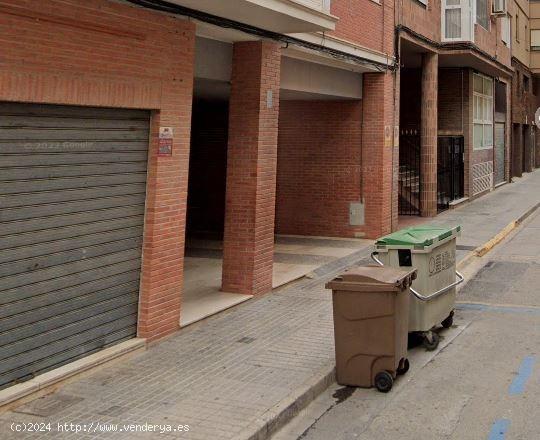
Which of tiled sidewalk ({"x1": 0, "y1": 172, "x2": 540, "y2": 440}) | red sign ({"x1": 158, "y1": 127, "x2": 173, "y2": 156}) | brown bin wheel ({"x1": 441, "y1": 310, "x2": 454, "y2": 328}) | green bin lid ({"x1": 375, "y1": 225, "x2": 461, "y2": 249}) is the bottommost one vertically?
tiled sidewalk ({"x1": 0, "y1": 172, "x2": 540, "y2": 440})

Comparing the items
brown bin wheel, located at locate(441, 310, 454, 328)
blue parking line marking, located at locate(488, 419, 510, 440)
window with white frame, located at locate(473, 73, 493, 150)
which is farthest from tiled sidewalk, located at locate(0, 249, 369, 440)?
window with white frame, located at locate(473, 73, 493, 150)

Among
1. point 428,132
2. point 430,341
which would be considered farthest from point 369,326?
point 428,132

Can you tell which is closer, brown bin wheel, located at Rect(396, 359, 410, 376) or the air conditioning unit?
brown bin wheel, located at Rect(396, 359, 410, 376)

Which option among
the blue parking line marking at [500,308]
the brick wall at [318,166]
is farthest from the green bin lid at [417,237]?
the brick wall at [318,166]

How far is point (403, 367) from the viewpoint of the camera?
623 cm

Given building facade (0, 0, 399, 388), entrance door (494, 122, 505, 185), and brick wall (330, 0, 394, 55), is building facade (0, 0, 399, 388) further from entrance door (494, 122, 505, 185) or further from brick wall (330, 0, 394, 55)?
entrance door (494, 122, 505, 185)

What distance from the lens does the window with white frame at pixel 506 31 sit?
88.1ft

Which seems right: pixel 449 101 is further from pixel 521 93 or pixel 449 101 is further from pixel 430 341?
pixel 430 341

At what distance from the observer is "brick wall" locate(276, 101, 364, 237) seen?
14242 mm

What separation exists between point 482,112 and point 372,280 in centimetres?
2087

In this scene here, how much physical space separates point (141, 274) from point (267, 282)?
9.40ft

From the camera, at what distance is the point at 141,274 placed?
6.81 meters

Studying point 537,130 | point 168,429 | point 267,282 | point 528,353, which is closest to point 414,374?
point 528,353

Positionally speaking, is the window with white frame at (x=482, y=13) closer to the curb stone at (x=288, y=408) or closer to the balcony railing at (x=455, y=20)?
the balcony railing at (x=455, y=20)
